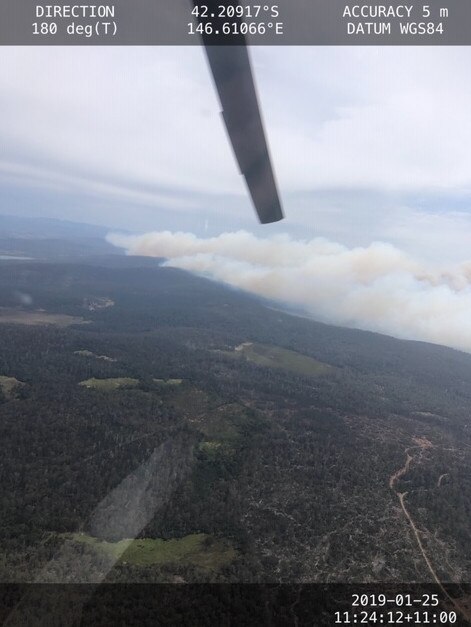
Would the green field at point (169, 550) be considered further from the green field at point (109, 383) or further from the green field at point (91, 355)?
the green field at point (91, 355)

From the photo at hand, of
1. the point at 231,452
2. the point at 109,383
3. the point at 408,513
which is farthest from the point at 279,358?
the point at 408,513

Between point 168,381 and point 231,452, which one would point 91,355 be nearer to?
point 168,381

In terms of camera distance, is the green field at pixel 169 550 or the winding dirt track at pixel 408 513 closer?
the winding dirt track at pixel 408 513

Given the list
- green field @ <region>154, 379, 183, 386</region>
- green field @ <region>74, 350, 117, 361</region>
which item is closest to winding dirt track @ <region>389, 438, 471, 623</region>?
green field @ <region>154, 379, 183, 386</region>

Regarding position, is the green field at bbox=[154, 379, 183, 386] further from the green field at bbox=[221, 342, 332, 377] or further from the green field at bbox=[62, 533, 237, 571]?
the green field at bbox=[62, 533, 237, 571]

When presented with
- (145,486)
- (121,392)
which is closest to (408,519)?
(145,486)

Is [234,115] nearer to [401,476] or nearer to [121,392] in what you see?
[401,476]

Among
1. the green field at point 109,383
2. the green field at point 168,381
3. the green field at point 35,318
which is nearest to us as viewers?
the green field at point 109,383

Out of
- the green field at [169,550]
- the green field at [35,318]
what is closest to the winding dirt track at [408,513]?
the green field at [169,550]
